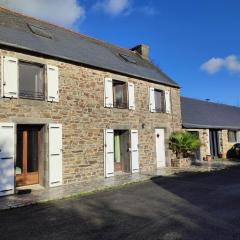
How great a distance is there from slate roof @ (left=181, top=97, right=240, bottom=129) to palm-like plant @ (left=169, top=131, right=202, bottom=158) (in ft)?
6.93

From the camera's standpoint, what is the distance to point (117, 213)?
22.0 feet

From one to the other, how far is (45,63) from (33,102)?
61.4 inches

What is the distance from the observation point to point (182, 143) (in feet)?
50.6

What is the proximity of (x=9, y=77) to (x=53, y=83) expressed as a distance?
1.66 metres

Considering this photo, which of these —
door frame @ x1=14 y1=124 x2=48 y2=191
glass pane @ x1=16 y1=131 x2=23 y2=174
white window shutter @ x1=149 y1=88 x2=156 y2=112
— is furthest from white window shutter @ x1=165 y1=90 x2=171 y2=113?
glass pane @ x1=16 y1=131 x2=23 y2=174

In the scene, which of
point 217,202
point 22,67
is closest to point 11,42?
point 22,67

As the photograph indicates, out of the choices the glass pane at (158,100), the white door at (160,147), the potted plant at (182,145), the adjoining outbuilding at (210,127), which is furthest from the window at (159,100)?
the adjoining outbuilding at (210,127)

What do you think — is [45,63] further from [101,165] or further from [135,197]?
[135,197]

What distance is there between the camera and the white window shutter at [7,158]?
355 inches

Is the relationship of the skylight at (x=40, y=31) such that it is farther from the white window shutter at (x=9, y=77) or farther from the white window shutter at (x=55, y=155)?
the white window shutter at (x=55, y=155)

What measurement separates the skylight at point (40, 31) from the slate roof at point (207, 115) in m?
9.22

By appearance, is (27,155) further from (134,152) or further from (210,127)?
(210,127)

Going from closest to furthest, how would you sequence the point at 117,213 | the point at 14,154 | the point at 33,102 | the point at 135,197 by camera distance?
the point at 117,213 < the point at 135,197 < the point at 14,154 < the point at 33,102

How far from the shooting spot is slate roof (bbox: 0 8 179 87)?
35.3 feet
